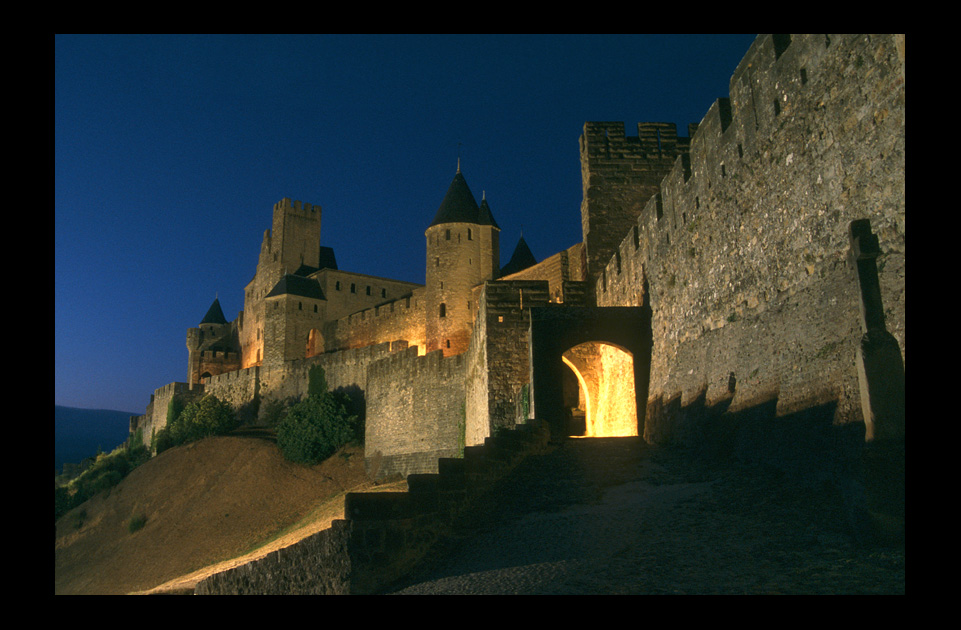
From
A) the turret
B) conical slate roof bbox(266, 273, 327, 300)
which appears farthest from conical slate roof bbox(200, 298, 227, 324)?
conical slate roof bbox(266, 273, 327, 300)

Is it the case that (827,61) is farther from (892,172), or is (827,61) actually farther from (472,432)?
(472,432)

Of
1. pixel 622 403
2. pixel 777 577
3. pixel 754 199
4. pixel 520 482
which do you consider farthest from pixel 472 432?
pixel 777 577

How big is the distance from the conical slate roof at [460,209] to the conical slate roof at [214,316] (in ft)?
91.1

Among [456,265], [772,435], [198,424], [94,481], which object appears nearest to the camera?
[772,435]

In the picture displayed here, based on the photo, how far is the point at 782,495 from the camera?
7.89 metres

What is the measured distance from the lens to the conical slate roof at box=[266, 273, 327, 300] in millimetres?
48081

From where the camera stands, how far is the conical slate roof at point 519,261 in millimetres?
43312

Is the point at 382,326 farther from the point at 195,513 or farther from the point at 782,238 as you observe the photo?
the point at 782,238

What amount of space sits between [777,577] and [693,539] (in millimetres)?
1331

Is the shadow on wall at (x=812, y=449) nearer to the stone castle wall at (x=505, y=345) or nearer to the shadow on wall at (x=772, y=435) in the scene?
the shadow on wall at (x=772, y=435)

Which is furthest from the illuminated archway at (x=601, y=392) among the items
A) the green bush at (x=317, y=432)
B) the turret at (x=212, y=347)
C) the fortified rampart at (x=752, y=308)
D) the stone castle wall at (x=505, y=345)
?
the turret at (x=212, y=347)

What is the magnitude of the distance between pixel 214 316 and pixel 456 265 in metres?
29.9

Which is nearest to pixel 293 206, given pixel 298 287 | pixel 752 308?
pixel 298 287

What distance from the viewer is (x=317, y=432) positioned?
33.2 meters
